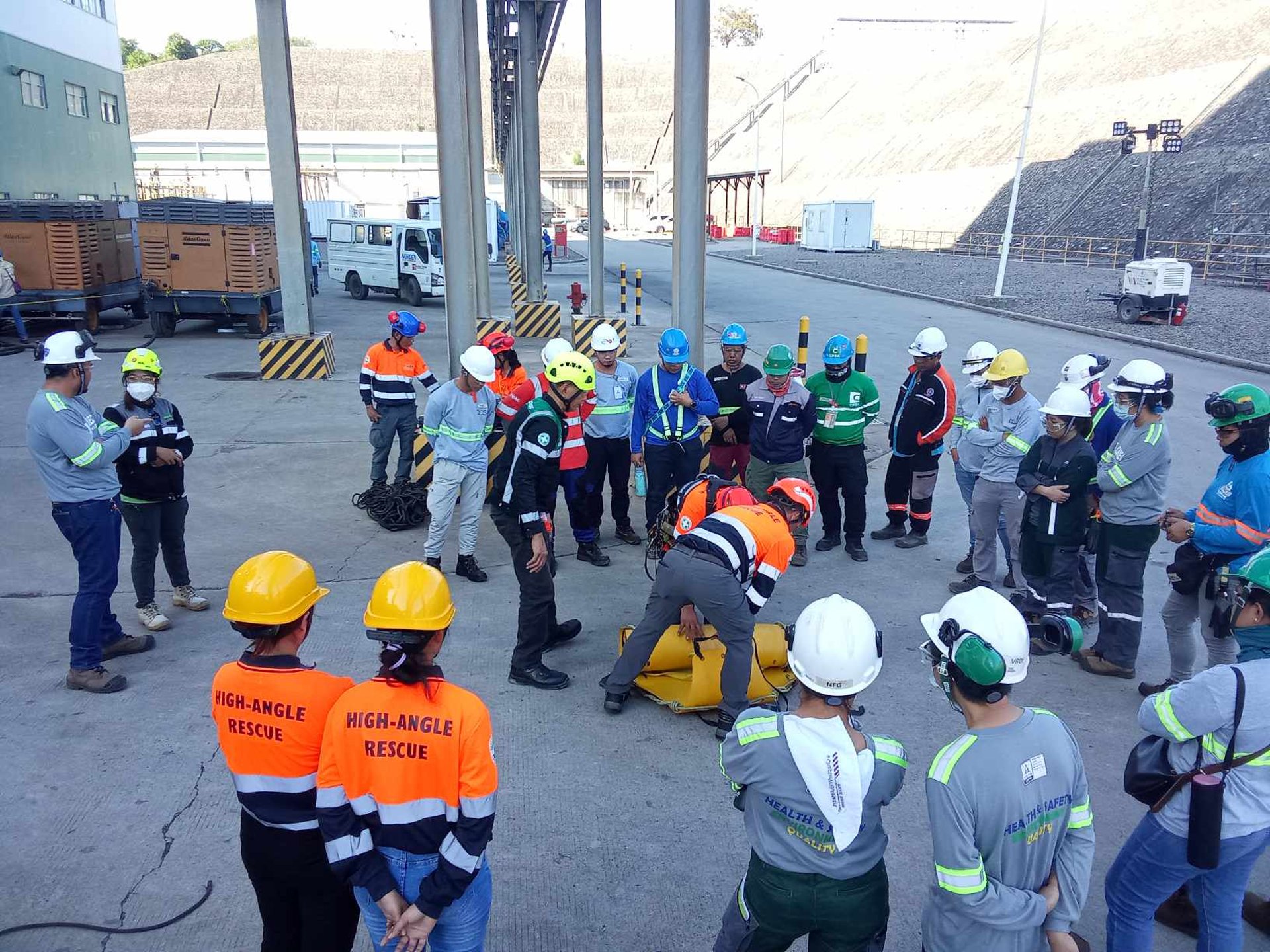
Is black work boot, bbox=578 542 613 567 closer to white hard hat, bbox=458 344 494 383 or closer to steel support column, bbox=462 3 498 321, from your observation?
white hard hat, bbox=458 344 494 383

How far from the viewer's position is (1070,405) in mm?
5641

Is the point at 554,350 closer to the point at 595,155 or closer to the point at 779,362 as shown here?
the point at 779,362

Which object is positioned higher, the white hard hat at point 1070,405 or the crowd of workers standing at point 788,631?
the white hard hat at point 1070,405

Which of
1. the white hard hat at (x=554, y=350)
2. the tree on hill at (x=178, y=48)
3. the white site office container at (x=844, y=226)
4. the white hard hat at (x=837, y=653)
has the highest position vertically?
the tree on hill at (x=178, y=48)

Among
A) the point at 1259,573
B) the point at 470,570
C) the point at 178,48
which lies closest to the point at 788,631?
the point at 1259,573

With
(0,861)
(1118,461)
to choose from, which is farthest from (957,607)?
(0,861)

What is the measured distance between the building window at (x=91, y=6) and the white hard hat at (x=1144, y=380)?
121 feet

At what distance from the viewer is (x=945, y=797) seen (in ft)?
7.89

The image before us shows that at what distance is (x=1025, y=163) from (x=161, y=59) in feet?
319

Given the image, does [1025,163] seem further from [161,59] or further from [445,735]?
[161,59]

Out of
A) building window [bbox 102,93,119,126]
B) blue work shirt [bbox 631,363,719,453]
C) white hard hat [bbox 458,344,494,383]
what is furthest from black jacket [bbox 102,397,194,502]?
building window [bbox 102,93,119,126]

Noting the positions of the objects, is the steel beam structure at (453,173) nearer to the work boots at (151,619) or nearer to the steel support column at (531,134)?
the work boots at (151,619)

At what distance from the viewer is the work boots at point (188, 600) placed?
6.59m

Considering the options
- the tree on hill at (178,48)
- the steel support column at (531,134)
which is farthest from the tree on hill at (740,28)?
the steel support column at (531,134)
